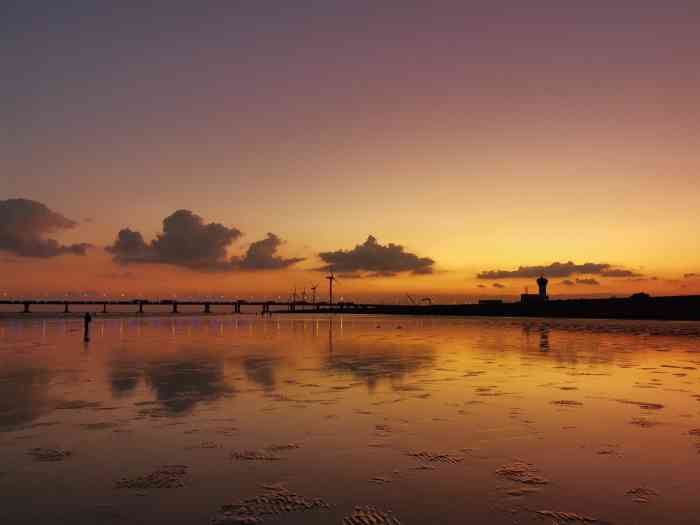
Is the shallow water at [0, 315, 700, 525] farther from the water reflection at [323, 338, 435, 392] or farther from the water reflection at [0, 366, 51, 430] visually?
the water reflection at [323, 338, 435, 392]

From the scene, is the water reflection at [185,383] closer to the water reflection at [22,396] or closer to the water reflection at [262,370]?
the water reflection at [262,370]

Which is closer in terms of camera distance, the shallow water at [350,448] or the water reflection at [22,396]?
the shallow water at [350,448]

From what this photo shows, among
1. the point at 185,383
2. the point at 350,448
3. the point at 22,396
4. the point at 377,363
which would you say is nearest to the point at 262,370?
the point at 185,383

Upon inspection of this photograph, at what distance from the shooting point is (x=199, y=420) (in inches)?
553

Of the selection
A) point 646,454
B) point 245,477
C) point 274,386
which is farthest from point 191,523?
point 274,386

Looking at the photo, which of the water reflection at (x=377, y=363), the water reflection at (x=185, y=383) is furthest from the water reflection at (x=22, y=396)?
the water reflection at (x=377, y=363)

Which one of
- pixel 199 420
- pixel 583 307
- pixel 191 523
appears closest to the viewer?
pixel 191 523

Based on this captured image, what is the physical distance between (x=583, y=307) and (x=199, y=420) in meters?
171

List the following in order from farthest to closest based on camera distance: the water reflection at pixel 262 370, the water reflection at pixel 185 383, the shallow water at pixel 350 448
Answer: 1. the water reflection at pixel 262 370
2. the water reflection at pixel 185 383
3. the shallow water at pixel 350 448

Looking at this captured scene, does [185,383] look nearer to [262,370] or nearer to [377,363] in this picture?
[262,370]

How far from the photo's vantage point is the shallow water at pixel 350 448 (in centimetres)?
786

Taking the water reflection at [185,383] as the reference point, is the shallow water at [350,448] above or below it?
above

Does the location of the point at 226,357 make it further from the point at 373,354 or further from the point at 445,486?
the point at 445,486

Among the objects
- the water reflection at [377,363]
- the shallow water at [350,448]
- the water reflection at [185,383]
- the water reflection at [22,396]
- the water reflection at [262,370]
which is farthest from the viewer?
the water reflection at [377,363]
